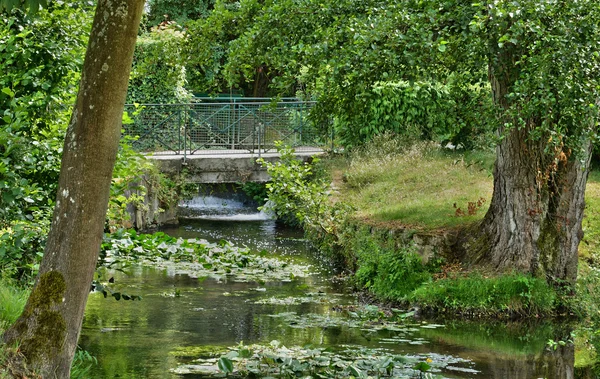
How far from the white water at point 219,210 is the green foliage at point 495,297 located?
11.5m

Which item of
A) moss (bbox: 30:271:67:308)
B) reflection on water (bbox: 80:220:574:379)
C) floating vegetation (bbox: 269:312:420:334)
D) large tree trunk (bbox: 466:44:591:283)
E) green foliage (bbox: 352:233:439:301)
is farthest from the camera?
green foliage (bbox: 352:233:439:301)

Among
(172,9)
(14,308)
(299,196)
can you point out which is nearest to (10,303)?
(14,308)

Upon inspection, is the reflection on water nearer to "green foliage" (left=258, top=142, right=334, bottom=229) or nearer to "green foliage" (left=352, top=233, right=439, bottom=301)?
"green foliage" (left=352, top=233, right=439, bottom=301)

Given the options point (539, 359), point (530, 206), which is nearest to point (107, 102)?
point (539, 359)

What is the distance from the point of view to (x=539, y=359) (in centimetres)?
1034

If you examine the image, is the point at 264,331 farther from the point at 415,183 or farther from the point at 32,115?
the point at 415,183

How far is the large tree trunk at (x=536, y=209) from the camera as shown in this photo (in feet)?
41.9

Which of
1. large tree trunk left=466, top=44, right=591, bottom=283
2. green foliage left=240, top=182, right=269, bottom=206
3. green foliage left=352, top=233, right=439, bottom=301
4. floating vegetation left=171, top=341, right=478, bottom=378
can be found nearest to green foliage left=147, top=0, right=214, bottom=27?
green foliage left=240, top=182, right=269, bottom=206

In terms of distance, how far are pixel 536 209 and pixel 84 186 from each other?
27.5 ft

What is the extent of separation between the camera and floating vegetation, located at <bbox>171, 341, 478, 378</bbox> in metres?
9.02

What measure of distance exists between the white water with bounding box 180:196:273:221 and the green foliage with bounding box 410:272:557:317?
11508 millimetres

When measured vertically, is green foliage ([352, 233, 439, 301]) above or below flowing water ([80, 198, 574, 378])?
above

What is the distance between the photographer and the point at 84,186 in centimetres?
615

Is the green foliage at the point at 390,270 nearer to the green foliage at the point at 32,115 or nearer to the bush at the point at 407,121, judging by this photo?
the green foliage at the point at 32,115
